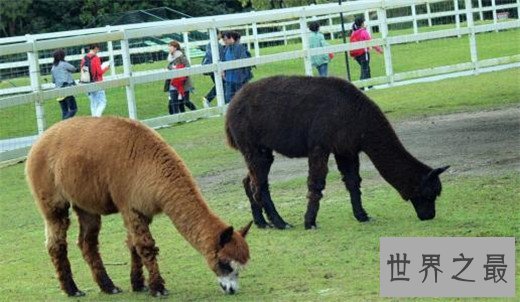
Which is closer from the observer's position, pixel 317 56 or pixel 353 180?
pixel 353 180

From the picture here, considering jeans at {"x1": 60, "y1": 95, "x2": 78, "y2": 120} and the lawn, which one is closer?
the lawn

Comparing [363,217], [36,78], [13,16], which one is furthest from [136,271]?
[13,16]

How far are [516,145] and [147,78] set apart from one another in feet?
27.9

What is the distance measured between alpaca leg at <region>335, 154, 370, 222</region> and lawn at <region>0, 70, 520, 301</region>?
14cm

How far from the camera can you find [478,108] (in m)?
20.0

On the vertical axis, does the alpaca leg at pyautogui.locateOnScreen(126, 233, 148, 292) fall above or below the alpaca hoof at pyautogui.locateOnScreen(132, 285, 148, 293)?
above

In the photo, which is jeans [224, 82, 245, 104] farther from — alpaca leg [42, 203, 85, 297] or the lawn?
alpaca leg [42, 203, 85, 297]

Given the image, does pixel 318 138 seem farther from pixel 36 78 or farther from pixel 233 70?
pixel 233 70

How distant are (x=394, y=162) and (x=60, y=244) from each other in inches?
141

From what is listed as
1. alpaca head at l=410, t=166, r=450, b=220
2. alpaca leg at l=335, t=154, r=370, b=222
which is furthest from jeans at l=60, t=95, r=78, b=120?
alpaca head at l=410, t=166, r=450, b=220

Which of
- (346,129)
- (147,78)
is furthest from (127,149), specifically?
(147,78)

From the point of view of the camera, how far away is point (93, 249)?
374 inches

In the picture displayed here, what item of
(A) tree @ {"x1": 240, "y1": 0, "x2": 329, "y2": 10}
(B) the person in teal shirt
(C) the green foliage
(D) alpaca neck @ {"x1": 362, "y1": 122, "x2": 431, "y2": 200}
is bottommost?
(D) alpaca neck @ {"x1": 362, "y1": 122, "x2": 431, "y2": 200}

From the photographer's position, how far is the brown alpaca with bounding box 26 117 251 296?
8.66 m
